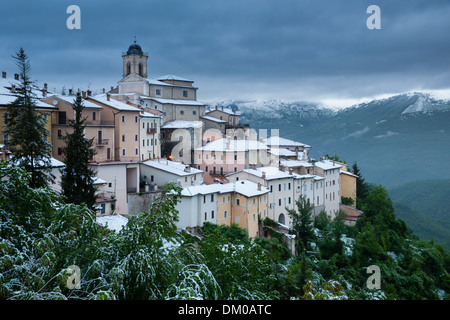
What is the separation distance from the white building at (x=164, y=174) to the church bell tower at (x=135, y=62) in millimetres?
29473

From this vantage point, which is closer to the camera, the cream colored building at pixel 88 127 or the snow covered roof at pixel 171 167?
the cream colored building at pixel 88 127

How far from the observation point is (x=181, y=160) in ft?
185

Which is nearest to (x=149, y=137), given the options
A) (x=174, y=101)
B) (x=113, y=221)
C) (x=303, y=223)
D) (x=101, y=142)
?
(x=101, y=142)

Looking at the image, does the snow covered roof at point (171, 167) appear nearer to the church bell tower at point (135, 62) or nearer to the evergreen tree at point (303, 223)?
the evergreen tree at point (303, 223)

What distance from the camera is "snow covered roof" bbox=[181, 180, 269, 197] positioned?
37938 millimetres

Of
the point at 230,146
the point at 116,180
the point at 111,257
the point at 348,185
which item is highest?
the point at 230,146

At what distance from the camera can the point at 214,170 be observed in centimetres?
5262

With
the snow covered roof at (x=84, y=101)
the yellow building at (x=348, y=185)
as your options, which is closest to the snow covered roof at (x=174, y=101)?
the snow covered roof at (x=84, y=101)

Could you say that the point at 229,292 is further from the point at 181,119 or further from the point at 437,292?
the point at 181,119

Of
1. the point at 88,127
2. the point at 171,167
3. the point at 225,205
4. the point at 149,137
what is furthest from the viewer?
the point at 149,137

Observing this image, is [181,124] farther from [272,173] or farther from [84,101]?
[84,101]

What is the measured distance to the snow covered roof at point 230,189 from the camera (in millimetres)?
37938

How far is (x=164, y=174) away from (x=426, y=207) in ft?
348
